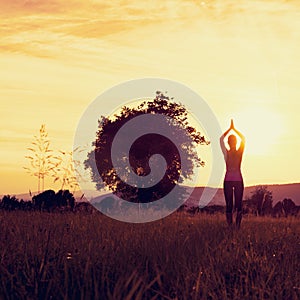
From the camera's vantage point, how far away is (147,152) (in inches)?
1730

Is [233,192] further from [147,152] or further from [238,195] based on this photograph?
[147,152]

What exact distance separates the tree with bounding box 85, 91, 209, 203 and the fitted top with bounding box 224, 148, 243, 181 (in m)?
28.2

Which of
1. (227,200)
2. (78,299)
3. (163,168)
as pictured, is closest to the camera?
(78,299)

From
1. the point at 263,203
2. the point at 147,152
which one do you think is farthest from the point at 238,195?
the point at 147,152

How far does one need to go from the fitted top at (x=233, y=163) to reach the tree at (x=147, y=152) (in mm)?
28199

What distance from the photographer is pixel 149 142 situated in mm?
44094

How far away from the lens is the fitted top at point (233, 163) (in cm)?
1423

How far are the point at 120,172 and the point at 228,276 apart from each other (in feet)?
128

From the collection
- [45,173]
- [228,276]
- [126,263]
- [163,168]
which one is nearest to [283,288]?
[228,276]

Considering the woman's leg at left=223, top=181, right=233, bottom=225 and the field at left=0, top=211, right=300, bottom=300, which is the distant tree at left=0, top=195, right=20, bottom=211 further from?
the field at left=0, top=211, right=300, bottom=300

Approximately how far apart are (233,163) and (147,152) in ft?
97.7

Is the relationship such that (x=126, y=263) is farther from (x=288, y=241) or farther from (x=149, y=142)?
(x=149, y=142)

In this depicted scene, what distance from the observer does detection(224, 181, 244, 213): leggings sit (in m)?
14.4

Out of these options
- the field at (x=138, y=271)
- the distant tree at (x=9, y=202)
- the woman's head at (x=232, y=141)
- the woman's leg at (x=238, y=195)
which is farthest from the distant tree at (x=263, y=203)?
the field at (x=138, y=271)
